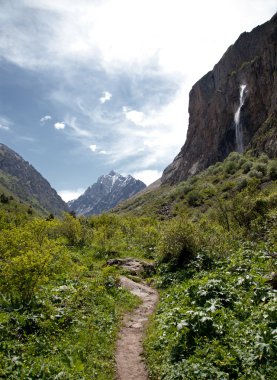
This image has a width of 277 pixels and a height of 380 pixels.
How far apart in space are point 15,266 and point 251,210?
53.6 feet

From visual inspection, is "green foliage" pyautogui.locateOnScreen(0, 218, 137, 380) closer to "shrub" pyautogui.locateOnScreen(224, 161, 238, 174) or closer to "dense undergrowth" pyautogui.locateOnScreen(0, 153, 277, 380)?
"dense undergrowth" pyautogui.locateOnScreen(0, 153, 277, 380)

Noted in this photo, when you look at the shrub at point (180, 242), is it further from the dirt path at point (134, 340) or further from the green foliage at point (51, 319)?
→ the green foliage at point (51, 319)

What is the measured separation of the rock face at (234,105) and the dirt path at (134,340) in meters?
72.2

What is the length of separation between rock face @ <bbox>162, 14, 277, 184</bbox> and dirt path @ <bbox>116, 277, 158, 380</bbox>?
72.2m

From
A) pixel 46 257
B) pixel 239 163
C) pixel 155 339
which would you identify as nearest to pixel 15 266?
pixel 46 257

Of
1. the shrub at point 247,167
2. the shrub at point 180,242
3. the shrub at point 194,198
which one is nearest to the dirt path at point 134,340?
the shrub at point 180,242

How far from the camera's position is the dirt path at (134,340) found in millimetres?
10008

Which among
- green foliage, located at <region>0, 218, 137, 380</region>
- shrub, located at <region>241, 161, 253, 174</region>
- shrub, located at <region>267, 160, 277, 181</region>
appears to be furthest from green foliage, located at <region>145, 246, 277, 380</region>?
shrub, located at <region>241, 161, 253, 174</region>

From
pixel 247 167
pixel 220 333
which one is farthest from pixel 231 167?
pixel 220 333

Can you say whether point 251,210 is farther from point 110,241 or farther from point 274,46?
point 274,46

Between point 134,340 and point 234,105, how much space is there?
453 feet

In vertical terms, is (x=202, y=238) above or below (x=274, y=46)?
below

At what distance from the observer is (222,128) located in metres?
148

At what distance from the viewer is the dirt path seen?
32.8ft
